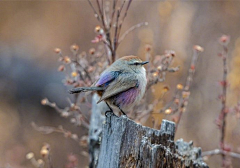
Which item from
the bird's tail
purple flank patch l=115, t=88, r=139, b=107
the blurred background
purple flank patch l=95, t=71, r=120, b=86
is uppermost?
the blurred background

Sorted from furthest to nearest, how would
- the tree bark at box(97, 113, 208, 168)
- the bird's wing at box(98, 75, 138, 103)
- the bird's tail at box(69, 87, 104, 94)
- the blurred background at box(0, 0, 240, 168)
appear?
1. the blurred background at box(0, 0, 240, 168)
2. the bird's wing at box(98, 75, 138, 103)
3. the bird's tail at box(69, 87, 104, 94)
4. the tree bark at box(97, 113, 208, 168)

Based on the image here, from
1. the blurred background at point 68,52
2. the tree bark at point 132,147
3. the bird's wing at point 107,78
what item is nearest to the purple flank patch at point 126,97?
the bird's wing at point 107,78

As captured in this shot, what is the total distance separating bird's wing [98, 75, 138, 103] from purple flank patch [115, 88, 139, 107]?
4cm

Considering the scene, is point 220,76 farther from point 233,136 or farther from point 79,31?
point 79,31

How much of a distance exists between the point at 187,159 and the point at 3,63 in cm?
644

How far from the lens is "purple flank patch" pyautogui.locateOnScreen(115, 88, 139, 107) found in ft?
9.63

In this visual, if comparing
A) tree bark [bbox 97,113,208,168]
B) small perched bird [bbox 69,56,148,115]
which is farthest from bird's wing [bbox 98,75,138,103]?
tree bark [bbox 97,113,208,168]

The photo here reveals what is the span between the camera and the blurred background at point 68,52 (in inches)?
232

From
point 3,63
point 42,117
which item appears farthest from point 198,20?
point 3,63

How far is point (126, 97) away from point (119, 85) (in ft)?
0.38

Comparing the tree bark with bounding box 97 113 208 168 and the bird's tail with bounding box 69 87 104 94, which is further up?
the bird's tail with bounding box 69 87 104 94

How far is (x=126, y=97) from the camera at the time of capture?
9.64 feet

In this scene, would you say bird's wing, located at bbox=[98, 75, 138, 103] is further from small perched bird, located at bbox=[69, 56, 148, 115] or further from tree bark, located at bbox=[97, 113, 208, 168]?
tree bark, located at bbox=[97, 113, 208, 168]

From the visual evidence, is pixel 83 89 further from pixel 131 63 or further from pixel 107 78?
pixel 131 63
